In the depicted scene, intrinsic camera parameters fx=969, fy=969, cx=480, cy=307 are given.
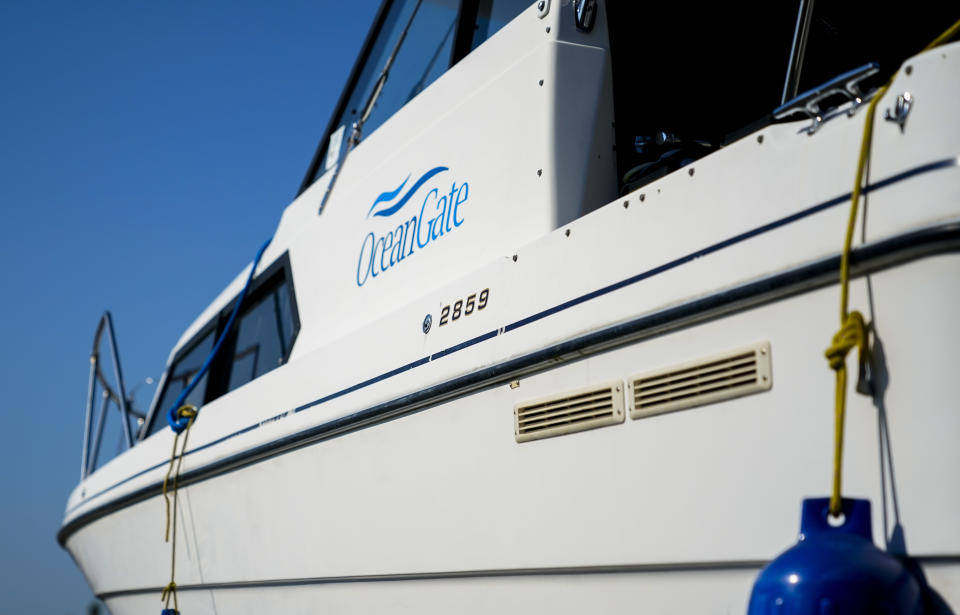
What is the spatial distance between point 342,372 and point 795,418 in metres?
1.75

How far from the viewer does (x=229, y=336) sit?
4930mm

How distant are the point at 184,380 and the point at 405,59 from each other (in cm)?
261

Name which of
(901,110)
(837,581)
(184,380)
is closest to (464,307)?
(901,110)

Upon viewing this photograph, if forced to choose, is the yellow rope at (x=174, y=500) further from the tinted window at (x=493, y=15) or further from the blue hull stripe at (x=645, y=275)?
the tinted window at (x=493, y=15)

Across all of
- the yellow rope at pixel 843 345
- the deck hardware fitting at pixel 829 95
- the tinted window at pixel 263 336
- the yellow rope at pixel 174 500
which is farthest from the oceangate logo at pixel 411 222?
the yellow rope at pixel 843 345

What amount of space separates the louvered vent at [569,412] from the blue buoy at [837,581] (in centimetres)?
59

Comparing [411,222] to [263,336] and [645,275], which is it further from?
[263,336]

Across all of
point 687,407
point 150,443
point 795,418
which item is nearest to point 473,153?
point 687,407

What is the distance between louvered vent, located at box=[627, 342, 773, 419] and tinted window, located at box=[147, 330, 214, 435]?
3.29m

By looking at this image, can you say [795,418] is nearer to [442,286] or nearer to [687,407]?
[687,407]

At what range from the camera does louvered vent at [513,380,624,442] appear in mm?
2146

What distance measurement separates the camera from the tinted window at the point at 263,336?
13.6 ft

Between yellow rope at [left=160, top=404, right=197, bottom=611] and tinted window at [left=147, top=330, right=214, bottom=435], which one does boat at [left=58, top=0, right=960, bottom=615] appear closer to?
yellow rope at [left=160, top=404, right=197, bottom=611]

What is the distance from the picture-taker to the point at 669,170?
277 cm
